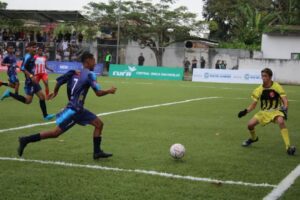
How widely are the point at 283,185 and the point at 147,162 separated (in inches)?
80.7

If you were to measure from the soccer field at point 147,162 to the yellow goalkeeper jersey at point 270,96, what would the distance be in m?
0.78

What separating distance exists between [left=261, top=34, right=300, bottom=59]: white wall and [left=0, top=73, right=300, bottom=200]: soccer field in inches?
1208

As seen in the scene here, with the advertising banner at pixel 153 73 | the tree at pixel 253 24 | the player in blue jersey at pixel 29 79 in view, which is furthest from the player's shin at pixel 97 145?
the tree at pixel 253 24

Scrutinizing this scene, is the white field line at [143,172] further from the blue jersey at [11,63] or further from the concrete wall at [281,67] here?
the concrete wall at [281,67]

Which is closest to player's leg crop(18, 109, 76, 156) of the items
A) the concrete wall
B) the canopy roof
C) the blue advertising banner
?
the concrete wall

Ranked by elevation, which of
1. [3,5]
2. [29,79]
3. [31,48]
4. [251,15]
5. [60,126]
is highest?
[3,5]

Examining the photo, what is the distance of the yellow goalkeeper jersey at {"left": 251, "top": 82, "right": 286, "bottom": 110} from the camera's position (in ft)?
29.0

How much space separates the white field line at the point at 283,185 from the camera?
5637 mm

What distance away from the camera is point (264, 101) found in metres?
8.92

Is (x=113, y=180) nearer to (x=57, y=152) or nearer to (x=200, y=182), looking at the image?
(x=200, y=182)

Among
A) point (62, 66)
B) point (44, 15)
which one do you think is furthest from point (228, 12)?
point (62, 66)

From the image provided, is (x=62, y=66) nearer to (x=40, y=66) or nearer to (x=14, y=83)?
(x=14, y=83)

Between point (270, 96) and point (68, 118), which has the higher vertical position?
point (270, 96)

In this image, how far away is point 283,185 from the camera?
20.3ft
